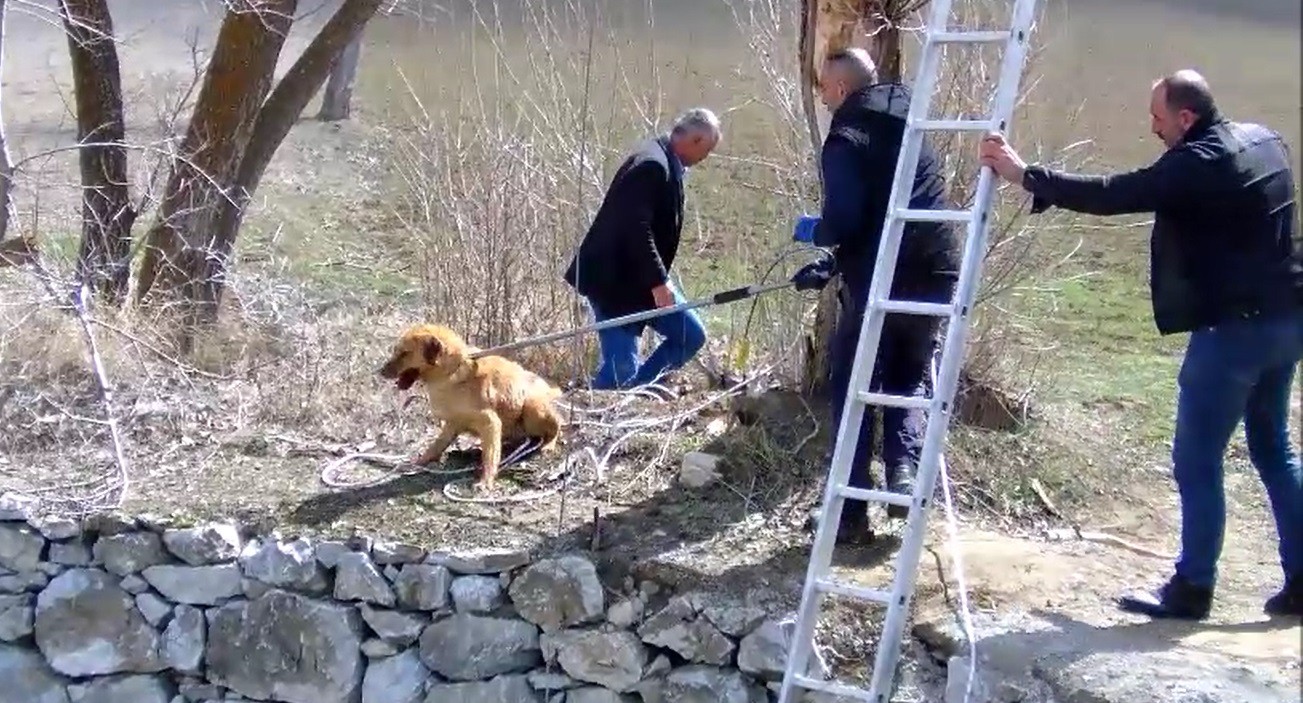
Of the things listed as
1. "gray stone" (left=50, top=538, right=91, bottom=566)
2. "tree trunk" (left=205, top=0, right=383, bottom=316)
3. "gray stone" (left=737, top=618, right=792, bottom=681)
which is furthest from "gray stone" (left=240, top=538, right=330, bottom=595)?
"tree trunk" (left=205, top=0, right=383, bottom=316)

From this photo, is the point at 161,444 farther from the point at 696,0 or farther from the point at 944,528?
the point at 696,0

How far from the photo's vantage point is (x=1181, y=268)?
5.19 m

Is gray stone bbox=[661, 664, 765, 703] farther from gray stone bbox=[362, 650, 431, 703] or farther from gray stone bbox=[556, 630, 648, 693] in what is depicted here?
gray stone bbox=[362, 650, 431, 703]

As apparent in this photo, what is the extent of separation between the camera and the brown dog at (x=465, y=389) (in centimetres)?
683

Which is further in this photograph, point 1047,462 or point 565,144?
point 565,144

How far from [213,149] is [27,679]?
12.7ft

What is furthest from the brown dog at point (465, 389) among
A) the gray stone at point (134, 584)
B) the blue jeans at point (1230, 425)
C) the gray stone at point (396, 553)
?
the blue jeans at point (1230, 425)

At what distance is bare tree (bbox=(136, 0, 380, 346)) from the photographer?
30.5ft

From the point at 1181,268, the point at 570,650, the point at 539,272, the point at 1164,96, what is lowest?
the point at 570,650

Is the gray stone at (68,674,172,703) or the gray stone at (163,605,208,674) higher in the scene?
the gray stone at (163,605,208,674)

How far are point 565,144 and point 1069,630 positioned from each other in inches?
187

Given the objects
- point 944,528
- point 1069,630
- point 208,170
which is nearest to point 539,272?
point 208,170

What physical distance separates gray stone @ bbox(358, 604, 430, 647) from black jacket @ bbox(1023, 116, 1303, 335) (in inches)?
122

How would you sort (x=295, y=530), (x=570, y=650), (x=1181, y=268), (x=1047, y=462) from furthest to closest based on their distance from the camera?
(x=1047, y=462) < (x=295, y=530) < (x=570, y=650) < (x=1181, y=268)
